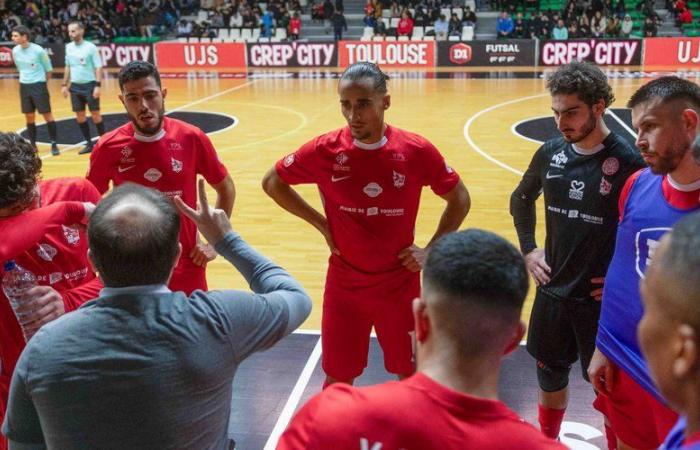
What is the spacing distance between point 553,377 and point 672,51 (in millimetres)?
19813

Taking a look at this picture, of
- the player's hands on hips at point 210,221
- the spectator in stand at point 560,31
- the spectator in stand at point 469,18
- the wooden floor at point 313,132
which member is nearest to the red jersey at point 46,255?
the player's hands on hips at point 210,221

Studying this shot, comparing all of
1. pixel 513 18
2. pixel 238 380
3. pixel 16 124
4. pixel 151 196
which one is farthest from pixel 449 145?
pixel 513 18

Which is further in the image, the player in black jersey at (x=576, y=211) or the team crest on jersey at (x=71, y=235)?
the player in black jersey at (x=576, y=211)

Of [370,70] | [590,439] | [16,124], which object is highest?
[370,70]

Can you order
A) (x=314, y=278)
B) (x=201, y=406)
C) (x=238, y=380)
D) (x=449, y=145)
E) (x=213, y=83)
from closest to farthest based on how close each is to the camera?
(x=201, y=406) < (x=238, y=380) < (x=314, y=278) < (x=449, y=145) < (x=213, y=83)

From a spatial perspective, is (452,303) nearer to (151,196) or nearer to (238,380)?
(151,196)

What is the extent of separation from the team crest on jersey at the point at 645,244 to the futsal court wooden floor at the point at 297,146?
1.71 meters

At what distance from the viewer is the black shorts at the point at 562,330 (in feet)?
12.3

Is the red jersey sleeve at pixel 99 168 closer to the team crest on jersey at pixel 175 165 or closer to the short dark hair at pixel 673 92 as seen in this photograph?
the team crest on jersey at pixel 175 165

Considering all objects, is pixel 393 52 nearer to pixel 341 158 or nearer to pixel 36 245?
pixel 341 158

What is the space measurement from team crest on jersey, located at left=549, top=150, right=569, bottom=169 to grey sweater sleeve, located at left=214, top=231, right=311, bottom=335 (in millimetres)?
1966

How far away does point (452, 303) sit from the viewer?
1700mm

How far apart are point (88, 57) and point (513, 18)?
15.5 meters

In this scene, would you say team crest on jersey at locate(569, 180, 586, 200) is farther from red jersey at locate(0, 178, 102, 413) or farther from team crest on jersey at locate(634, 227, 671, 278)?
red jersey at locate(0, 178, 102, 413)
